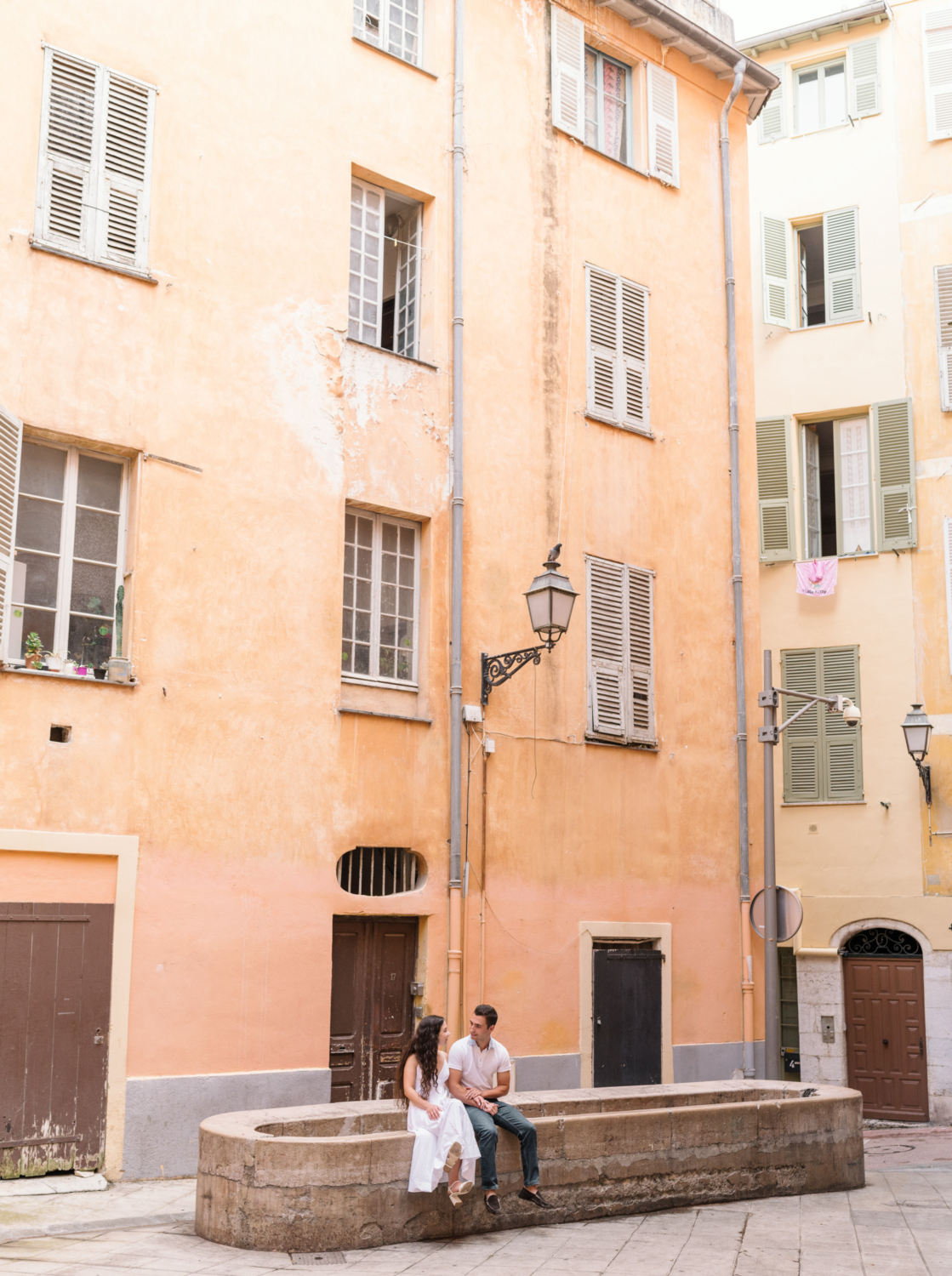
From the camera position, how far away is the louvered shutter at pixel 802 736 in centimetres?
2077

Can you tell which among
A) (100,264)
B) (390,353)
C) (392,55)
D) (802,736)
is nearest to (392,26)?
(392,55)

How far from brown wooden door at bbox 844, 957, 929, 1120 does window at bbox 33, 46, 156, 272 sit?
1445 centimetres

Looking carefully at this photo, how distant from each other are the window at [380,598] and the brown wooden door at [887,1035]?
1041cm

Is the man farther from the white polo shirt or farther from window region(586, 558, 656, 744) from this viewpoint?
window region(586, 558, 656, 744)

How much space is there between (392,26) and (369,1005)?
9568mm

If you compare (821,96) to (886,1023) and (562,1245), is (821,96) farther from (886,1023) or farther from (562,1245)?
(562,1245)

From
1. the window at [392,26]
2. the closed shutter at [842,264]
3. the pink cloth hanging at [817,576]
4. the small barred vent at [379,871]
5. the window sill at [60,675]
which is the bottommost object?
the small barred vent at [379,871]

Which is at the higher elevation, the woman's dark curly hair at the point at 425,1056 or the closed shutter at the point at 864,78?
the closed shutter at the point at 864,78

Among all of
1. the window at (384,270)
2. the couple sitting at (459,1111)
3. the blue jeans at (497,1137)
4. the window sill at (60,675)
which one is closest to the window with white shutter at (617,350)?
the window at (384,270)

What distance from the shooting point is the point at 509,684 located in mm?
13797

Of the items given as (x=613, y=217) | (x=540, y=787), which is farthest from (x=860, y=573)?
(x=540, y=787)

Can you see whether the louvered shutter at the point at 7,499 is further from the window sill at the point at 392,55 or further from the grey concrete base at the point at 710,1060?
the grey concrete base at the point at 710,1060

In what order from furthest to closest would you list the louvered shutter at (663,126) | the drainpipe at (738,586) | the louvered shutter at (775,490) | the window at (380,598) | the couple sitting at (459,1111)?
the louvered shutter at (775,490) < the louvered shutter at (663,126) < the drainpipe at (738,586) < the window at (380,598) < the couple sitting at (459,1111)

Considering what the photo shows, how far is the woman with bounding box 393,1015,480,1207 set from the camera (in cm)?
852
